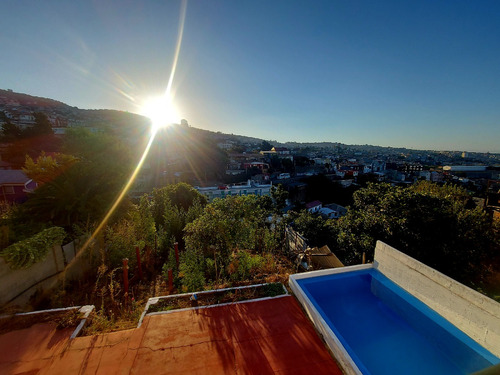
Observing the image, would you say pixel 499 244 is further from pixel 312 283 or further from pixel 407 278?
pixel 312 283

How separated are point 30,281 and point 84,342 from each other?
5.99 feet

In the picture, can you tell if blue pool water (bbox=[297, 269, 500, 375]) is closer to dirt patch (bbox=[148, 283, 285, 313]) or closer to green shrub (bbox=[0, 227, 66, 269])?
dirt patch (bbox=[148, 283, 285, 313])

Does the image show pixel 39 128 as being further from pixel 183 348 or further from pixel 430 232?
pixel 430 232

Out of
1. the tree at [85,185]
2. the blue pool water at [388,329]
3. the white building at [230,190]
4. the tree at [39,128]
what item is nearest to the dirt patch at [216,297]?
the blue pool water at [388,329]

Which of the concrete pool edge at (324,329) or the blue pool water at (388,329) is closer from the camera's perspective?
the concrete pool edge at (324,329)

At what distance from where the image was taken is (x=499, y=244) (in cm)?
605

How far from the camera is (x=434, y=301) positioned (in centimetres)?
326

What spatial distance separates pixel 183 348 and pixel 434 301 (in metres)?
3.69

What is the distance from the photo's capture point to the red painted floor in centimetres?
230

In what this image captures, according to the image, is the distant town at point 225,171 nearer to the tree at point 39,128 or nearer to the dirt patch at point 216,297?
the tree at point 39,128

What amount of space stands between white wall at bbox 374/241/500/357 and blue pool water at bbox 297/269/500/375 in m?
0.11

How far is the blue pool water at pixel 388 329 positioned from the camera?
9.58ft

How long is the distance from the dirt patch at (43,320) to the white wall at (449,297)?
509cm

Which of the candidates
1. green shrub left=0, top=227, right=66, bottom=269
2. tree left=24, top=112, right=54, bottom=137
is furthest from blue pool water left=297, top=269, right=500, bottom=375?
tree left=24, top=112, right=54, bottom=137
